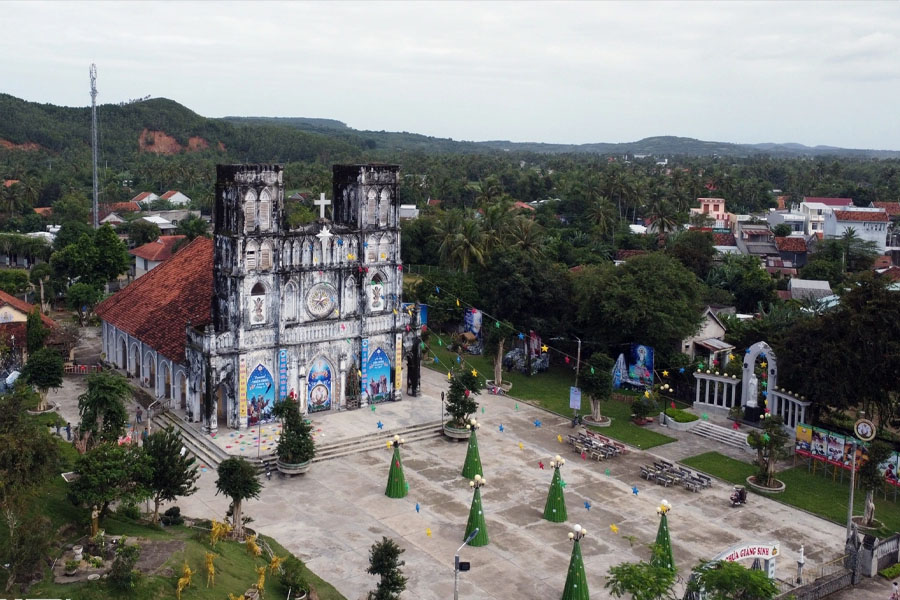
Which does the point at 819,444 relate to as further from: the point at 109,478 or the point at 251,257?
the point at 109,478

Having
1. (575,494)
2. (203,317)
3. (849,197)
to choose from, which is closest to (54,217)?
(203,317)

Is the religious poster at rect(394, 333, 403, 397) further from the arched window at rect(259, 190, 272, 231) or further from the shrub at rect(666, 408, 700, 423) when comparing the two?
the shrub at rect(666, 408, 700, 423)

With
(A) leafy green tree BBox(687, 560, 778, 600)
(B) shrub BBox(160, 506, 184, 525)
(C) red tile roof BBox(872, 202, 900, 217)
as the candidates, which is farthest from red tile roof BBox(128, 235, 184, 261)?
(C) red tile roof BBox(872, 202, 900, 217)

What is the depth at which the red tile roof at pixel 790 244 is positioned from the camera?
3447 inches

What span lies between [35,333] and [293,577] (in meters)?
31.8

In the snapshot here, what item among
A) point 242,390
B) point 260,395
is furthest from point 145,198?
point 242,390

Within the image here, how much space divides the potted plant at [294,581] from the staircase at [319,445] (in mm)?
10756

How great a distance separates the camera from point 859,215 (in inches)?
3752

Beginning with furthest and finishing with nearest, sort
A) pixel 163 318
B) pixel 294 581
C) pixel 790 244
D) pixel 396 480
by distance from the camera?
1. pixel 790 244
2. pixel 163 318
3. pixel 396 480
4. pixel 294 581

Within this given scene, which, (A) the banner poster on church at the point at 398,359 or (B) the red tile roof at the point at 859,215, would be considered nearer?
(A) the banner poster on church at the point at 398,359

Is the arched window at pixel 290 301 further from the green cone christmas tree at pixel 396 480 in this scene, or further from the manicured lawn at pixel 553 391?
the green cone christmas tree at pixel 396 480

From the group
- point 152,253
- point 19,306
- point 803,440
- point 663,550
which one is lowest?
point 803,440

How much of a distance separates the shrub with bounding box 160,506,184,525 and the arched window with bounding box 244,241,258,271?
13094 millimetres

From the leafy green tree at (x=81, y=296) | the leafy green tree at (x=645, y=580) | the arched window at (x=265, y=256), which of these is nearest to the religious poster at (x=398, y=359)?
the arched window at (x=265, y=256)
